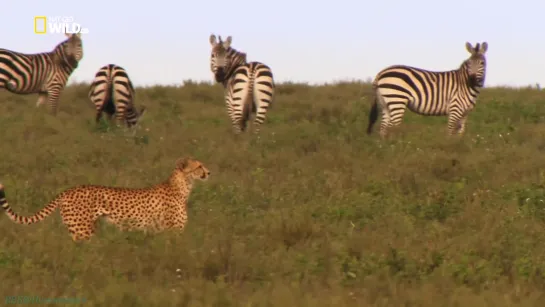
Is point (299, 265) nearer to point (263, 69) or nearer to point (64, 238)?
point (64, 238)

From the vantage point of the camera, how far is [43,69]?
21.5m

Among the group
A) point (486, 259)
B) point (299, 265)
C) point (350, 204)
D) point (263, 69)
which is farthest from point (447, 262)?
point (263, 69)

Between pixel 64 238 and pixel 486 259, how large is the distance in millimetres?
3795

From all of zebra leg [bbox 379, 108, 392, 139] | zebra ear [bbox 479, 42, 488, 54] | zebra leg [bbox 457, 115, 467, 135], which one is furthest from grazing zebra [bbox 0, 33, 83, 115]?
zebra ear [bbox 479, 42, 488, 54]

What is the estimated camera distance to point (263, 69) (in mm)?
19359

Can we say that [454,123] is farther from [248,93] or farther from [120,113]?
[120,113]

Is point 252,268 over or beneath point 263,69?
beneath

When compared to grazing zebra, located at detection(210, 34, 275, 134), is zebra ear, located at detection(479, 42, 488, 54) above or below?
above

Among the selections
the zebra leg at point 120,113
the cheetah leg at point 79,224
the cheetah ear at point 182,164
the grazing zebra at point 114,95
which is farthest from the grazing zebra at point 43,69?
the cheetah leg at point 79,224

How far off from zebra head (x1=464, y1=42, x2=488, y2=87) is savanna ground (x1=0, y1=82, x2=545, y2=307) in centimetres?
111

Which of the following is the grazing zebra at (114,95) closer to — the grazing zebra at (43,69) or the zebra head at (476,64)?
the grazing zebra at (43,69)

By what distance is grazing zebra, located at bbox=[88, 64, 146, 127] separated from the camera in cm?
1969

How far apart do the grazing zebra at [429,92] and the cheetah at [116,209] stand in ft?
30.9

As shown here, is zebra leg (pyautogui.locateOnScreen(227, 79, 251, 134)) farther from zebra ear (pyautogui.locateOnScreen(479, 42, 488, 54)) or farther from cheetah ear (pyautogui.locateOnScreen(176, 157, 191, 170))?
cheetah ear (pyautogui.locateOnScreen(176, 157, 191, 170))
